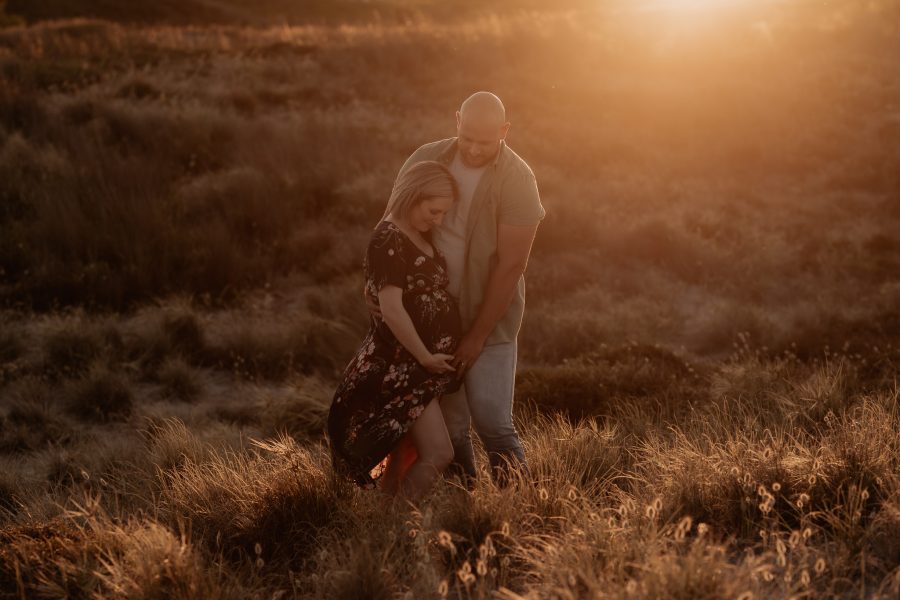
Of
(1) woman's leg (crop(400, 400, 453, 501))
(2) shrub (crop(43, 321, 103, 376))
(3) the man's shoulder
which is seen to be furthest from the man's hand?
(2) shrub (crop(43, 321, 103, 376))

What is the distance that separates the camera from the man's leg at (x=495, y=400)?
419 centimetres

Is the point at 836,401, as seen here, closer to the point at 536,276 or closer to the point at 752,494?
the point at 752,494

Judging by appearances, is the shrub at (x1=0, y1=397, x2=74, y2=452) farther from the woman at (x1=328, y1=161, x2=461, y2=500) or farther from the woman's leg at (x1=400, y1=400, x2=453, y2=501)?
the woman's leg at (x1=400, y1=400, x2=453, y2=501)

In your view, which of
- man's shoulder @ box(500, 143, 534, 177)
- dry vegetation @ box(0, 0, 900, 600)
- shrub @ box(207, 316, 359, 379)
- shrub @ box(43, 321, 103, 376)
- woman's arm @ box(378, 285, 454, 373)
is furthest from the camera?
shrub @ box(207, 316, 359, 379)

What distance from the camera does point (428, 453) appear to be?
405cm

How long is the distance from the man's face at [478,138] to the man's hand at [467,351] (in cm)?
84

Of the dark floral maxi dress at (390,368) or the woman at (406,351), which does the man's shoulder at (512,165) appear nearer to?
the woman at (406,351)

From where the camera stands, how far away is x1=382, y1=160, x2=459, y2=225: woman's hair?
3.94m

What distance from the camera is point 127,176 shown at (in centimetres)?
1255

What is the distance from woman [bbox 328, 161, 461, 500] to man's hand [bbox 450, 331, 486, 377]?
0.05 m

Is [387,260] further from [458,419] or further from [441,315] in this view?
[458,419]

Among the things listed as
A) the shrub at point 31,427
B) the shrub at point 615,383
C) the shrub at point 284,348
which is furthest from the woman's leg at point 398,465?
the shrub at point 284,348

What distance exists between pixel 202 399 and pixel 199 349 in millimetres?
906

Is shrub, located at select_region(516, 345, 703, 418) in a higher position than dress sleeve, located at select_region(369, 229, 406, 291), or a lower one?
lower
